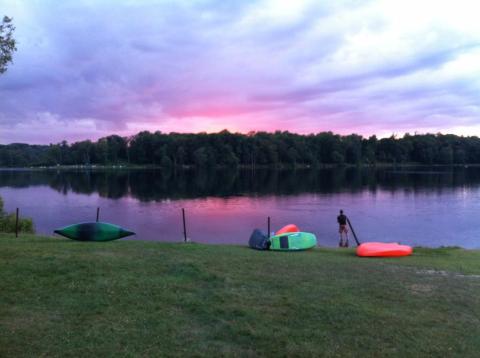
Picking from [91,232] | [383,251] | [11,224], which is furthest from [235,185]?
[383,251]

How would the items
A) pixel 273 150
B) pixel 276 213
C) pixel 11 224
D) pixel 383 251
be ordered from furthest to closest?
pixel 273 150 → pixel 276 213 → pixel 11 224 → pixel 383 251

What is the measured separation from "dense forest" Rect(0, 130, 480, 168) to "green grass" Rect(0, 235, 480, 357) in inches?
5933

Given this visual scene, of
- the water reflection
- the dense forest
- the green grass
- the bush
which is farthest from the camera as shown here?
the dense forest

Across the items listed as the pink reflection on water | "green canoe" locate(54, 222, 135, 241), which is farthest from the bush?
"green canoe" locate(54, 222, 135, 241)

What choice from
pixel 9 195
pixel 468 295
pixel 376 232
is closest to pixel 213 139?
pixel 9 195

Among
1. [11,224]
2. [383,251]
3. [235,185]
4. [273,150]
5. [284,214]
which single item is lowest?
[284,214]

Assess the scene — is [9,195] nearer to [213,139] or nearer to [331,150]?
[213,139]

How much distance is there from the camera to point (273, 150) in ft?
554

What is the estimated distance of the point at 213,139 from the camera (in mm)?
173125

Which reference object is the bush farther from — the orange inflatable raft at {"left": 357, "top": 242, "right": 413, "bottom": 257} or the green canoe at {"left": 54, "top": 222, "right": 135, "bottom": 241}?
the orange inflatable raft at {"left": 357, "top": 242, "right": 413, "bottom": 257}

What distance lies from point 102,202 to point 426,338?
49.4 m

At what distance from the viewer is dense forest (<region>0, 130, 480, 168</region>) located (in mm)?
168875

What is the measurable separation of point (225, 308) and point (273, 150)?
163 meters

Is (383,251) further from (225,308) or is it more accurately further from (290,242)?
(225,308)
